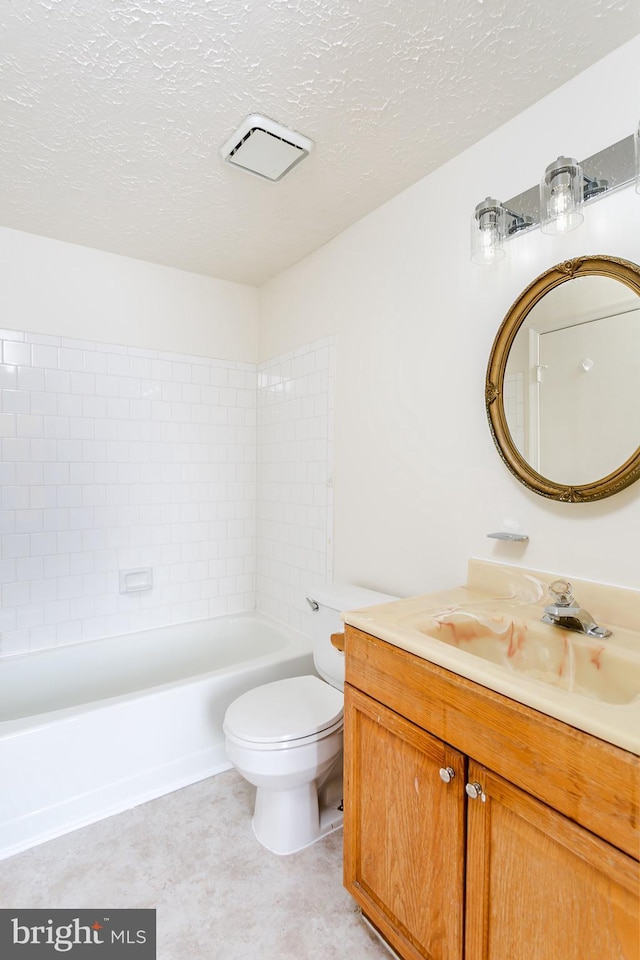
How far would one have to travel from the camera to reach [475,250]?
1526 mm

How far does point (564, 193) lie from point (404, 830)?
5.34ft

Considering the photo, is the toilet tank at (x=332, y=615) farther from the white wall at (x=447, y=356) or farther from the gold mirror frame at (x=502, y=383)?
the gold mirror frame at (x=502, y=383)

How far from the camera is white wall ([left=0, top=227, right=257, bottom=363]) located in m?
2.30

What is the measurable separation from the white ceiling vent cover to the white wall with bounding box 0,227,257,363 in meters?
1.09

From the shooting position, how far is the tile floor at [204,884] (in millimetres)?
1323

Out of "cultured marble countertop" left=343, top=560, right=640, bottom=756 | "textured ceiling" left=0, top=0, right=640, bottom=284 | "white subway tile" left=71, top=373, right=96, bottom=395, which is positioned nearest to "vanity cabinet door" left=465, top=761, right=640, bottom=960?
"cultured marble countertop" left=343, top=560, right=640, bottom=756

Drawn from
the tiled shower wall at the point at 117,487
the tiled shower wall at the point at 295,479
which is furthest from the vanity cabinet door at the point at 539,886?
the tiled shower wall at the point at 117,487

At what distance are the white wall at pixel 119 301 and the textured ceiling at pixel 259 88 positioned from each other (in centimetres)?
30

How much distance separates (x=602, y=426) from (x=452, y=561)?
0.67 meters

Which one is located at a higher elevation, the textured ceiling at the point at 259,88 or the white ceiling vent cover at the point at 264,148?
the textured ceiling at the point at 259,88

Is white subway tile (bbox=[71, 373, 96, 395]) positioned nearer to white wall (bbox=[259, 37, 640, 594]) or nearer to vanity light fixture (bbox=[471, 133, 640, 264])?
white wall (bbox=[259, 37, 640, 594])

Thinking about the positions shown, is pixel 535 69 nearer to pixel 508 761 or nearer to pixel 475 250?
pixel 475 250

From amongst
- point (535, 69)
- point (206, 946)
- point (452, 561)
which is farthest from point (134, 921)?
point (535, 69)

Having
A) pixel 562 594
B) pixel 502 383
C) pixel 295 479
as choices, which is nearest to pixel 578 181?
pixel 502 383
